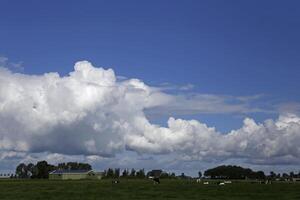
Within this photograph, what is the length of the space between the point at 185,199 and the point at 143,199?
15.9 feet

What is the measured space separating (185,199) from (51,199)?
1533cm

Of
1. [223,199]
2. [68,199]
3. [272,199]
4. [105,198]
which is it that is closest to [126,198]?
[105,198]

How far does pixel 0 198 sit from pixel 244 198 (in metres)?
28.7

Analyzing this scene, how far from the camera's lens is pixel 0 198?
65.9 metres

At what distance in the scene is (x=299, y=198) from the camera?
66.4m

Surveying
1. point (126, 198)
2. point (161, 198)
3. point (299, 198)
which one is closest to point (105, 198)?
point (126, 198)

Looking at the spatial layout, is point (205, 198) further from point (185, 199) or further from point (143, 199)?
point (143, 199)

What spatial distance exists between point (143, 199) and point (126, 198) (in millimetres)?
2702

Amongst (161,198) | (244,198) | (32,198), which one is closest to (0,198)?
(32,198)

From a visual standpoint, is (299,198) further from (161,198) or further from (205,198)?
(161,198)

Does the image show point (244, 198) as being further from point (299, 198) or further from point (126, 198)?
point (126, 198)

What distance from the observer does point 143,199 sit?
63562 mm

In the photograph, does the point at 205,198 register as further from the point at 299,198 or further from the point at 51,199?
the point at 51,199

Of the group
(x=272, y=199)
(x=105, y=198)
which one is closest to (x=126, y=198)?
(x=105, y=198)
